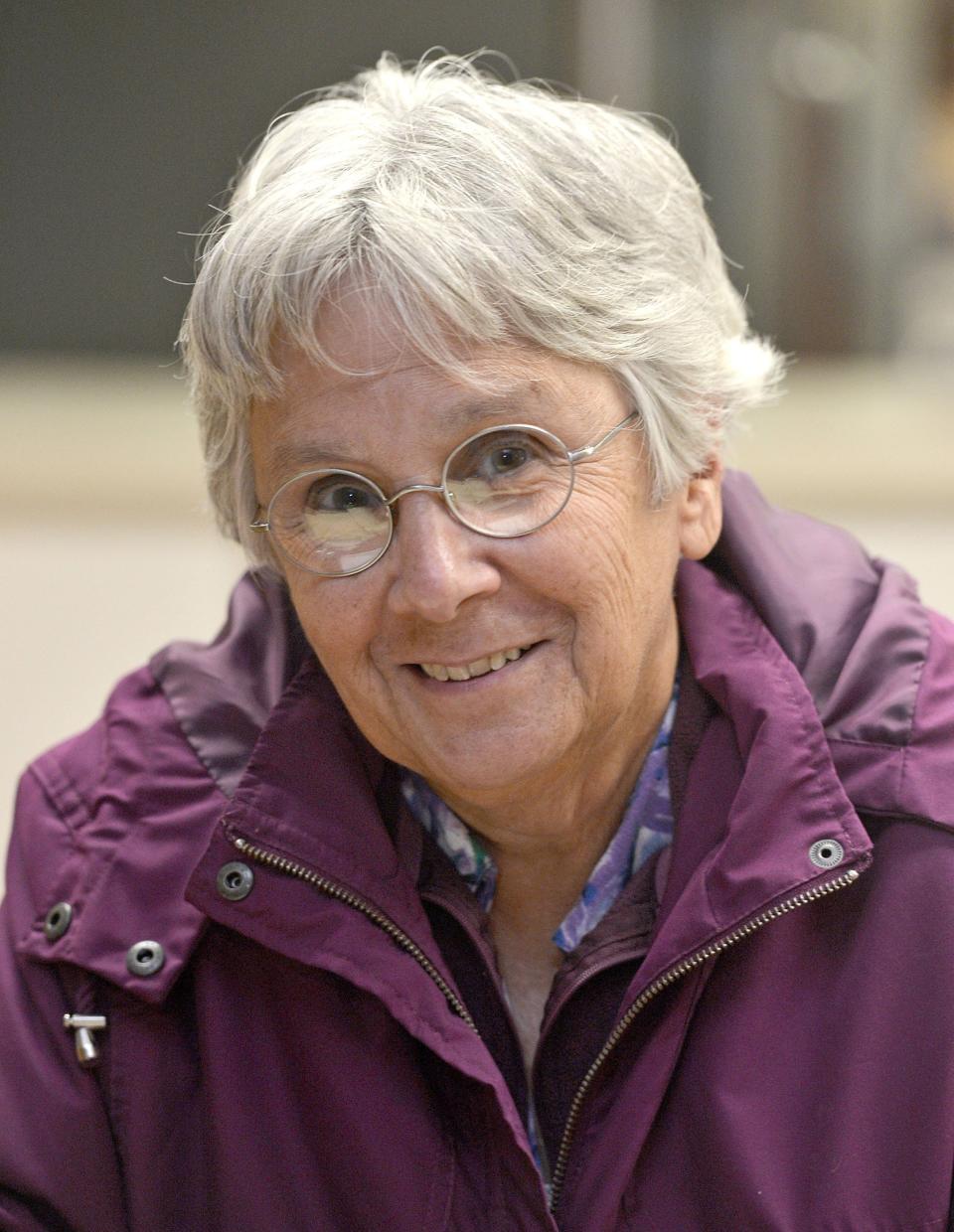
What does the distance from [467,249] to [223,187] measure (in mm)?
2866

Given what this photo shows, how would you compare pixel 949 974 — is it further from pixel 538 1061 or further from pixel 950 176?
pixel 950 176

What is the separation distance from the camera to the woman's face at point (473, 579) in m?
1.58

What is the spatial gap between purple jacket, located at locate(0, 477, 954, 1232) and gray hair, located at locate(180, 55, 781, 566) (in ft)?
0.89

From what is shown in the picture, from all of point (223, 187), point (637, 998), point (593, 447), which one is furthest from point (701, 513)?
point (223, 187)

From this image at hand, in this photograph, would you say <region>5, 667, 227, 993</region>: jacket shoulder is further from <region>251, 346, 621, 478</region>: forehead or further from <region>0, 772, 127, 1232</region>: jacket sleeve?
<region>251, 346, 621, 478</region>: forehead

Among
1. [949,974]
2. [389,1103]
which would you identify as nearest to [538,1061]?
[389,1103]

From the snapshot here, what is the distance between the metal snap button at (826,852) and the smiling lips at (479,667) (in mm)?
353

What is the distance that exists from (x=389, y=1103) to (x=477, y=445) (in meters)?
0.69

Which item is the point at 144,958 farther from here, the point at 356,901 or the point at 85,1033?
the point at 356,901

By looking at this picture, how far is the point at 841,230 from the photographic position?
4.42m

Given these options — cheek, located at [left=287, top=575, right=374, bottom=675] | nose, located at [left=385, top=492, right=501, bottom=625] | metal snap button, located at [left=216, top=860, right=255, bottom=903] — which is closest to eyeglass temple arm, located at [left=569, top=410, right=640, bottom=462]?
nose, located at [left=385, top=492, right=501, bottom=625]

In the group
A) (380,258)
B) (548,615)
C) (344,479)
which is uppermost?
(380,258)

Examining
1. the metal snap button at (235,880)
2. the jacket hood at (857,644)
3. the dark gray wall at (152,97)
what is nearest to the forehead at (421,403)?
the jacket hood at (857,644)

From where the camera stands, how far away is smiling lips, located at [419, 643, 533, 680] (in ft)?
5.46
